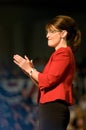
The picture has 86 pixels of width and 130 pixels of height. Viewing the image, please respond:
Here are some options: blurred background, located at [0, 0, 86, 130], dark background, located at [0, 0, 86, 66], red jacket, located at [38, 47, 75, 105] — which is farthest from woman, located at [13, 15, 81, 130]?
dark background, located at [0, 0, 86, 66]

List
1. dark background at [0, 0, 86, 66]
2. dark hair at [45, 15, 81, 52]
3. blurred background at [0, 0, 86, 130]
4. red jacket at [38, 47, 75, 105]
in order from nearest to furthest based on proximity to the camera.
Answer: red jacket at [38, 47, 75, 105]
dark hair at [45, 15, 81, 52]
blurred background at [0, 0, 86, 130]
dark background at [0, 0, 86, 66]

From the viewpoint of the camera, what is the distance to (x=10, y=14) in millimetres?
8672

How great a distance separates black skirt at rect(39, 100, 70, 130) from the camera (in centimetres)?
323

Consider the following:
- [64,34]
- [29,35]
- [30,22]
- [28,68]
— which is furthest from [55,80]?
[30,22]

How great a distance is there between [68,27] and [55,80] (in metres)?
0.34

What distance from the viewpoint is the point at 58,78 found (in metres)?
3.20

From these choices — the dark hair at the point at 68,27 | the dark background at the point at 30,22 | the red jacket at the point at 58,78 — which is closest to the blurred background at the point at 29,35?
the dark background at the point at 30,22

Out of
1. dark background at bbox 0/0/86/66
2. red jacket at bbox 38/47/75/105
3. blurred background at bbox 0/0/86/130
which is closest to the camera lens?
red jacket at bbox 38/47/75/105

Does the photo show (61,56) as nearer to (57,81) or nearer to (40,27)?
(57,81)

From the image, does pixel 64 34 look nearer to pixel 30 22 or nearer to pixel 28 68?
pixel 28 68

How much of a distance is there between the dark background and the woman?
485cm

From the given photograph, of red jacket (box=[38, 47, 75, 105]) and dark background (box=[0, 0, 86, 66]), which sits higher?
red jacket (box=[38, 47, 75, 105])

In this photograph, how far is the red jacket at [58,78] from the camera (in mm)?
3197

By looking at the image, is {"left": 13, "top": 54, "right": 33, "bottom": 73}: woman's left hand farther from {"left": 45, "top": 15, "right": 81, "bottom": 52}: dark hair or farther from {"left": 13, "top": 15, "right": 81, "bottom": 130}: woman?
{"left": 45, "top": 15, "right": 81, "bottom": 52}: dark hair
